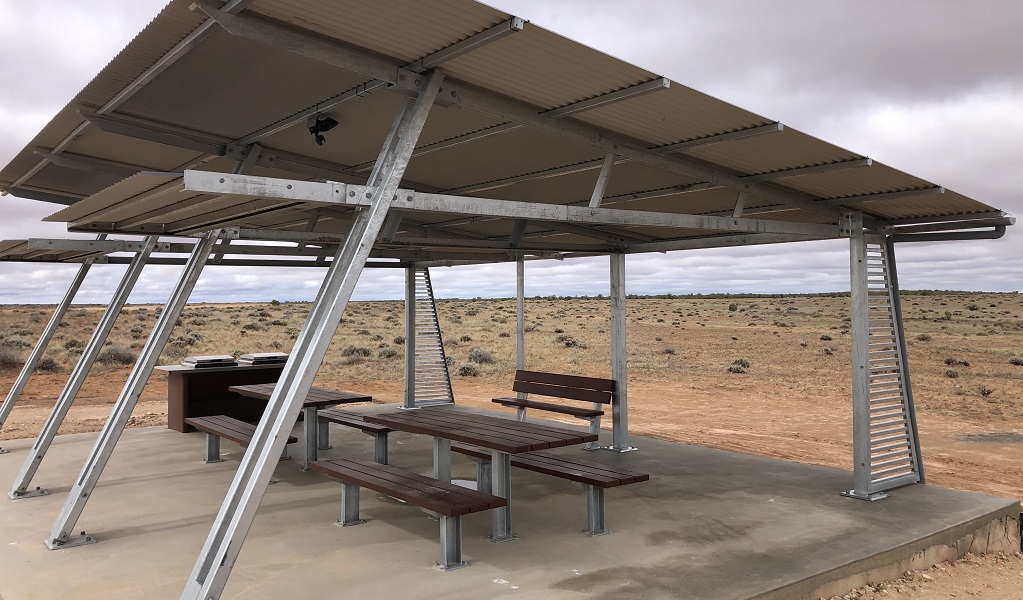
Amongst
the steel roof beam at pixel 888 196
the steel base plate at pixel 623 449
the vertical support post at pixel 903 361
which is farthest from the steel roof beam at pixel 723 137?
the steel base plate at pixel 623 449

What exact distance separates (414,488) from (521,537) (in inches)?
38.9

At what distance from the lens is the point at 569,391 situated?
923cm

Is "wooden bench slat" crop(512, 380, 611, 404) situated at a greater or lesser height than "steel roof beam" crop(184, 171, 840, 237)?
lesser

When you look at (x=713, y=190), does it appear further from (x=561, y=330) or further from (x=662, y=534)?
(x=561, y=330)

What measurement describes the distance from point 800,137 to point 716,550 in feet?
10.1

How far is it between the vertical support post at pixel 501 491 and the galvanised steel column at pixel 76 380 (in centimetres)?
364

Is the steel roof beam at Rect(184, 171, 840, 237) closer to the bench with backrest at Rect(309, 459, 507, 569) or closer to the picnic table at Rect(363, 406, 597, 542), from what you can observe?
the picnic table at Rect(363, 406, 597, 542)

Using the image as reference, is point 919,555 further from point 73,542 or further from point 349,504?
point 73,542

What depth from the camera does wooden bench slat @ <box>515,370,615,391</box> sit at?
8.74 meters

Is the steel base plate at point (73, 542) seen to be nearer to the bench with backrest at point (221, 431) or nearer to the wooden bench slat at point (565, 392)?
the bench with backrest at point (221, 431)

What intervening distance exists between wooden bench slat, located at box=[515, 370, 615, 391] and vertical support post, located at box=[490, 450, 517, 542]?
2.78 m

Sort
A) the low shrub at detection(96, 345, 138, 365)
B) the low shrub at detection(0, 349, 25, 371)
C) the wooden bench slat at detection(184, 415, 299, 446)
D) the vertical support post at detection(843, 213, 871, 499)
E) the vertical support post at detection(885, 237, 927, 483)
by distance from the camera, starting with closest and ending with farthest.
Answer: the vertical support post at detection(843, 213, 871, 499), the wooden bench slat at detection(184, 415, 299, 446), the vertical support post at detection(885, 237, 927, 483), the low shrub at detection(0, 349, 25, 371), the low shrub at detection(96, 345, 138, 365)

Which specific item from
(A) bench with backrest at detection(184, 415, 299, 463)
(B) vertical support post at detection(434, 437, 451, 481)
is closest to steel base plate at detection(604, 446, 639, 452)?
(B) vertical support post at detection(434, 437, 451, 481)

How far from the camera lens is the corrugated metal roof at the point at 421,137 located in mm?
4078
